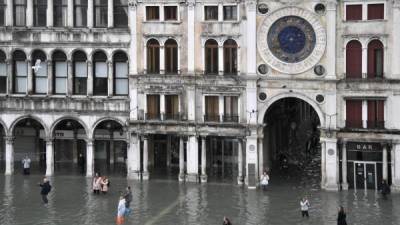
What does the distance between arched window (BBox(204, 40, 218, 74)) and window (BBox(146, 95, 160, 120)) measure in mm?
4978

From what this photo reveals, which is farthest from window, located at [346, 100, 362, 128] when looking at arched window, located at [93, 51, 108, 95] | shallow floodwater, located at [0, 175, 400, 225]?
arched window, located at [93, 51, 108, 95]

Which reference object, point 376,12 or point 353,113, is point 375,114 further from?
point 376,12

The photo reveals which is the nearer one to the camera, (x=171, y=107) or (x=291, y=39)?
(x=291, y=39)

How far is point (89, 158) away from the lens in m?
67.6

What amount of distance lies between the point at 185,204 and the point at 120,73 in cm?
1575

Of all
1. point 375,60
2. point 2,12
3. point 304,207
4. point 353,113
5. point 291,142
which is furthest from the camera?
point 291,142

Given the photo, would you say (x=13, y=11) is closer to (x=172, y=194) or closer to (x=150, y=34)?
(x=150, y=34)

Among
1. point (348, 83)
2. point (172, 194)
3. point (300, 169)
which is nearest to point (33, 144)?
point (172, 194)

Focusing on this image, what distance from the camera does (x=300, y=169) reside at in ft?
238

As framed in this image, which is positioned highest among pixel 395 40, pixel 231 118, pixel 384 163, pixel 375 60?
pixel 395 40

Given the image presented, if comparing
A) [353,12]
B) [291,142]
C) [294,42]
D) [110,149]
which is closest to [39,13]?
[110,149]

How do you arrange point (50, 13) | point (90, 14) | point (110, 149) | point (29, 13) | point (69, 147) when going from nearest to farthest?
point (90, 14), point (50, 13), point (29, 13), point (110, 149), point (69, 147)

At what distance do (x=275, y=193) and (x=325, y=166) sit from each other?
4.75 metres

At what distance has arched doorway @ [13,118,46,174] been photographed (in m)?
74.1
